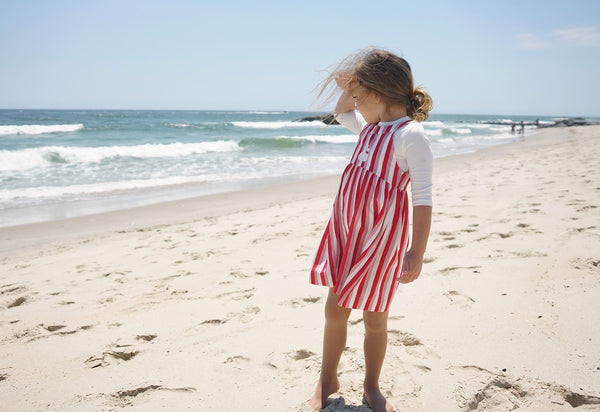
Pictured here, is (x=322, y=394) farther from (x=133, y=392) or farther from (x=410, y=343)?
(x=133, y=392)

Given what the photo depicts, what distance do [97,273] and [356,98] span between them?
2965mm

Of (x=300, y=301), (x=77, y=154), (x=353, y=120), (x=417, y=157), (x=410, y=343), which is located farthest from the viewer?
(x=77, y=154)

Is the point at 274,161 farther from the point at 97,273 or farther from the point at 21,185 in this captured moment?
the point at 97,273

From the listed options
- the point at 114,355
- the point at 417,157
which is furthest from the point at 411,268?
the point at 114,355

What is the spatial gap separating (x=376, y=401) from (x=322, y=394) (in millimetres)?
232

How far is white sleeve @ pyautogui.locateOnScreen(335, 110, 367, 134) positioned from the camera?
1.94 m

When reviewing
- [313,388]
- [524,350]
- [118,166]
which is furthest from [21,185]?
[524,350]

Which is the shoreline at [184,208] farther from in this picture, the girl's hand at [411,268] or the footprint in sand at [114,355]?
the girl's hand at [411,268]

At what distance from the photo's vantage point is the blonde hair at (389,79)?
1613 mm

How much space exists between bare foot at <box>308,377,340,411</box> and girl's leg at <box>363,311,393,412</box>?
5.5 inches

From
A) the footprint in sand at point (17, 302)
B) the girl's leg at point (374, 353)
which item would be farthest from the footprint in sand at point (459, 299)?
the footprint in sand at point (17, 302)

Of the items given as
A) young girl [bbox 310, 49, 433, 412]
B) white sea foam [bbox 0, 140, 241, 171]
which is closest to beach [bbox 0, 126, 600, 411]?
young girl [bbox 310, 49, 433, 412]

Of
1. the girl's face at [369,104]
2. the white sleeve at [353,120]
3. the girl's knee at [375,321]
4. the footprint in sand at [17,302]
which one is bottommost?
the footprint in sand at [17,302]

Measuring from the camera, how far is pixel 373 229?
1646 millimetres
